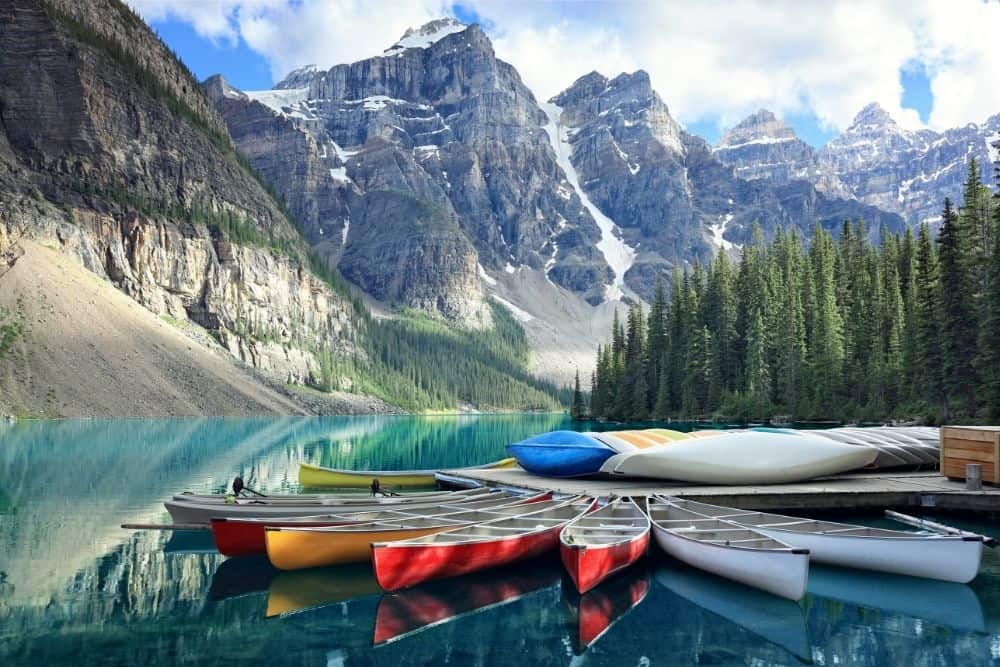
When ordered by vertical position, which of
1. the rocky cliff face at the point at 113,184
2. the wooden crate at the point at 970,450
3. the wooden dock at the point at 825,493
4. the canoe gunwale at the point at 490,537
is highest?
the rocky cliff face at the point at 113,184

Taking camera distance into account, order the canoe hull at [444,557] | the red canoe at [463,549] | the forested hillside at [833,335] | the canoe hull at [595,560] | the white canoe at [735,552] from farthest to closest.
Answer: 1. the forested hillside at [833,335]
2. the canoe hull at [595,560]
3. the red canoe at [463,549]
4. the canoe hull at [444,557]
5. the white canoe at [735,552]

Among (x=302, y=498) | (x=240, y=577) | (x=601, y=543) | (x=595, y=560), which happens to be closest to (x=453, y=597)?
(x=595, y=560)

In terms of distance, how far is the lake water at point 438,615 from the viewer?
13.6 meters

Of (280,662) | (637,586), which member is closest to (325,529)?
(280,662)

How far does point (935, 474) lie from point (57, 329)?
119 m

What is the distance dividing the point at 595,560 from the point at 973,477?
54.9ft

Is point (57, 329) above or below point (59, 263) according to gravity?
below

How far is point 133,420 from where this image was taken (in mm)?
108062

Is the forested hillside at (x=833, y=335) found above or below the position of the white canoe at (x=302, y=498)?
above

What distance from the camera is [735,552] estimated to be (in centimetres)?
1756

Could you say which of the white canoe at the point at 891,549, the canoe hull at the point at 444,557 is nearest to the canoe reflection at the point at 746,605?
the white canoe at the point at 891,549

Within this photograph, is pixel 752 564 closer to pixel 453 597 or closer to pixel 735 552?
pixel 735 552

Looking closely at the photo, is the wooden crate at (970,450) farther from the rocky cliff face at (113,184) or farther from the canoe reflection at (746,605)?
the rocky cliff face at (113,184)

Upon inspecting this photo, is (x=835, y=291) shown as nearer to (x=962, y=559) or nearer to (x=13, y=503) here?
(x=962, y=559)
